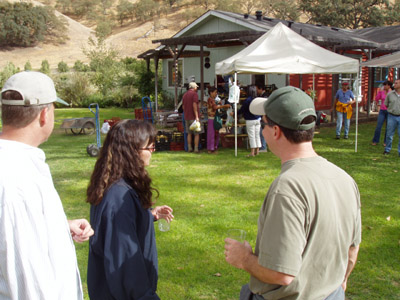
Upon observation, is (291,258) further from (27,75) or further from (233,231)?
(27,75)

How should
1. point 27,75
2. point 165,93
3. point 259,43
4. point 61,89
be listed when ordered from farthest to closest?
point 61,89, point 165,93, point 259,43, point 27,75

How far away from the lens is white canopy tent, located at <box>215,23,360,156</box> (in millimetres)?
10102

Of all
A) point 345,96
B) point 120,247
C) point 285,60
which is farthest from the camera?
point 345,96

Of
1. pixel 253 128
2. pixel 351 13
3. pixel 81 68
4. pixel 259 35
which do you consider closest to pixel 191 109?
pixel 253 128

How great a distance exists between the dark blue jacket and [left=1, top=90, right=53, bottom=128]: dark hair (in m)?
0.57

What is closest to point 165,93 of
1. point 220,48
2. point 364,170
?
point 220,48

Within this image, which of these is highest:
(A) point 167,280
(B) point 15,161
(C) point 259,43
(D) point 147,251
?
(C) point 259,43

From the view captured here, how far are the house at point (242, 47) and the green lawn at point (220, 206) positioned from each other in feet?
19.2

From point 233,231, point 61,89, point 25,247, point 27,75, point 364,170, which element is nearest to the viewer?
point 25,247

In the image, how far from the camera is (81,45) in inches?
2724

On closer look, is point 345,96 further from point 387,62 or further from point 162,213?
point 162,213

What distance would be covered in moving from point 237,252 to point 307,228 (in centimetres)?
35

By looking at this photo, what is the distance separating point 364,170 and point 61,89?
84.7 feet

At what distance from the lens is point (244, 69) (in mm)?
9906
